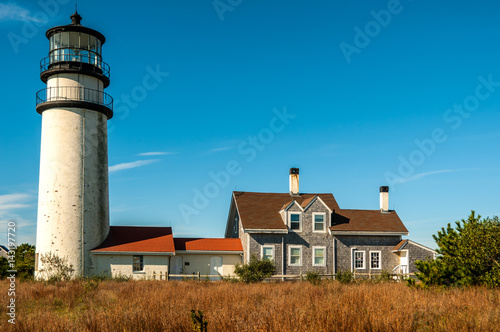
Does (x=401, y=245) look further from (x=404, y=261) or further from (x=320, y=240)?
(x=320, y=240)

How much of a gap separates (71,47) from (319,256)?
19820 millimetres

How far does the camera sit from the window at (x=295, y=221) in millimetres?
30312

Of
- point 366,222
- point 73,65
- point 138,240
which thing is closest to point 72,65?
point 73,65

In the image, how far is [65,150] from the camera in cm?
2584

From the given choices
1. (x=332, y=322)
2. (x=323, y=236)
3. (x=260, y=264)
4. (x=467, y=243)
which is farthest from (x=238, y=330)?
(x=323, y=236)

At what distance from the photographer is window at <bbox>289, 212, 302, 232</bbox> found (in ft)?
99.5

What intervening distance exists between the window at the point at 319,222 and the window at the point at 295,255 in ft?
5.56

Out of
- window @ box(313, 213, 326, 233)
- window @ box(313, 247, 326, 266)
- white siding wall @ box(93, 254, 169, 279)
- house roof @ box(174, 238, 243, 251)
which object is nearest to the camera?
white siding wall @ box(93, 254, 169, 279)

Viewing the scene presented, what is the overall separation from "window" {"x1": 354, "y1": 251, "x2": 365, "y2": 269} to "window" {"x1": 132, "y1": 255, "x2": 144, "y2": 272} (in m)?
13.8

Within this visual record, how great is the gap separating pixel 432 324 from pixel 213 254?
21.2 m

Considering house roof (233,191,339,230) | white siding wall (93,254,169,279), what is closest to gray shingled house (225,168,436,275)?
house roof (233,191,339,230)

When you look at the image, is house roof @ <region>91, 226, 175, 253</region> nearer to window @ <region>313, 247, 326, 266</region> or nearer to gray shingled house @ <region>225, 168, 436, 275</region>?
gray shingled house @ <region>225, 168, 436, 275</region>

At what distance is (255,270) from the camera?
26625 mm

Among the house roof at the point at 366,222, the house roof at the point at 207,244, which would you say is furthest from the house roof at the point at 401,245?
the house roof at the point at 207,244
